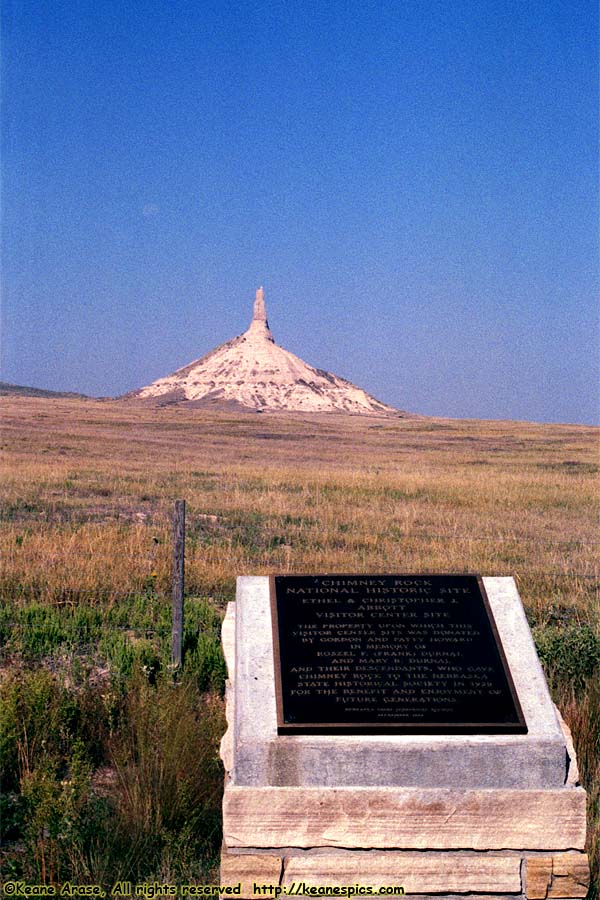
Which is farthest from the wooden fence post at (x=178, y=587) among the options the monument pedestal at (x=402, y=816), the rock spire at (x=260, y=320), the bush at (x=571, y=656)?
the rock spire at (x=260, y=320)

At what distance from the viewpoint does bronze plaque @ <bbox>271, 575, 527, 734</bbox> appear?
4.52 metres

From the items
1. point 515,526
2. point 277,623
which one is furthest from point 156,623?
point 515,526

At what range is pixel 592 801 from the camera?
5227 mm

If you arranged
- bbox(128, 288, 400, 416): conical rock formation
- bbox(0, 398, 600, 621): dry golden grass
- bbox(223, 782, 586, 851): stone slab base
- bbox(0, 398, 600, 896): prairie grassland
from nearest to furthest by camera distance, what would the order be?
bbox(223, 782, 586, 851): stone slab base, bbox(0, 398, 600, 896): prairie grassland, bbox(0, 398, 600, 621): dry golden grass, bbox(128, 288, 400, 416): conical rock formation

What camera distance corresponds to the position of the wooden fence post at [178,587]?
6.91m

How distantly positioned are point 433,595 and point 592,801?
1.57 meters

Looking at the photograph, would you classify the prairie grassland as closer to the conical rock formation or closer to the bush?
the bush

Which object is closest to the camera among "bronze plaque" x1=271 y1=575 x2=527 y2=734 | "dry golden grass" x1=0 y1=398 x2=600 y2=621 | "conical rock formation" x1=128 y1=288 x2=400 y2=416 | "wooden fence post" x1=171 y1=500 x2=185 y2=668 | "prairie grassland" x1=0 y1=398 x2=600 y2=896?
"bronze plaque" x1=271 y1=575 x2=527 y2=734

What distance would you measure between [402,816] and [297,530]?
10040 millimetres

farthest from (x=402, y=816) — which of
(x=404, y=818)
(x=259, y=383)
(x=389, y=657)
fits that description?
(x=259, y=383)

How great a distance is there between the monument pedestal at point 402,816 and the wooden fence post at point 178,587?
2.57 meters

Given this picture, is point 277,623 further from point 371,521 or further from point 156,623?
point 371,521

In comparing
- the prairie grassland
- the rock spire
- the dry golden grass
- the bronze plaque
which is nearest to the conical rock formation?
the rock spire

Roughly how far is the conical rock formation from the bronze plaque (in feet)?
458
